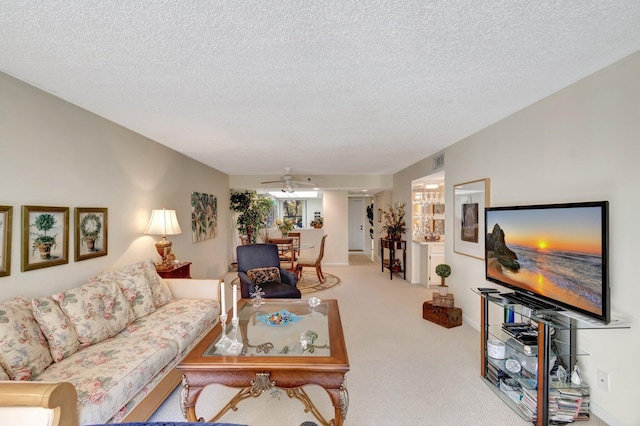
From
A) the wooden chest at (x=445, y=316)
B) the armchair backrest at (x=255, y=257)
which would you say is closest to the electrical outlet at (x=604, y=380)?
the wooden chest at (x=445, y=316)

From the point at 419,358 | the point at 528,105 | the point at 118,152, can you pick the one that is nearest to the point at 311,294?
the point at 419,358

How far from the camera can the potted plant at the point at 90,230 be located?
2.61 metres

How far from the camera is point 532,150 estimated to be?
8.41 feet

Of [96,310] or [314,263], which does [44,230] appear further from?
[314,263]

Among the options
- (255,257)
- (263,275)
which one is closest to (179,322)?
(263,275)

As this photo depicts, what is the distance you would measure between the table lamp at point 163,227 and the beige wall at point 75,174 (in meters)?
0.14

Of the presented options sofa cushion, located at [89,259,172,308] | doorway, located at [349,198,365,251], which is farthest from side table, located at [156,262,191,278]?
doorway, located at [349,198,365,251]

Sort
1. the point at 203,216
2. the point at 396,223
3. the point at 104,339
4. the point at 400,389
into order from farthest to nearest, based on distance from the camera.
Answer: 1. the point at 396,223
2. the point at 203,216
3. the point at 400,389
4. the point at 104,339

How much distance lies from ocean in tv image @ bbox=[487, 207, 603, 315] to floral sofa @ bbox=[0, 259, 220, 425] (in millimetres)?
2865

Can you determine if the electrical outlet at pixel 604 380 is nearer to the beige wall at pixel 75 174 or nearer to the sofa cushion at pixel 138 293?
the sofa cushion at pixel 138 293

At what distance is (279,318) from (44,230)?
6.47ft

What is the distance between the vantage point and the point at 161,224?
11.3 ft

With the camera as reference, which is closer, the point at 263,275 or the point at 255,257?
the point at 263,275

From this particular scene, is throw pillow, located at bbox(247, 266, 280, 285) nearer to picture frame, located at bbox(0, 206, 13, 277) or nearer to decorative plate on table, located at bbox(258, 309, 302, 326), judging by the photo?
decorative plate on table, located at bbox(258, 309, 302, 326)
